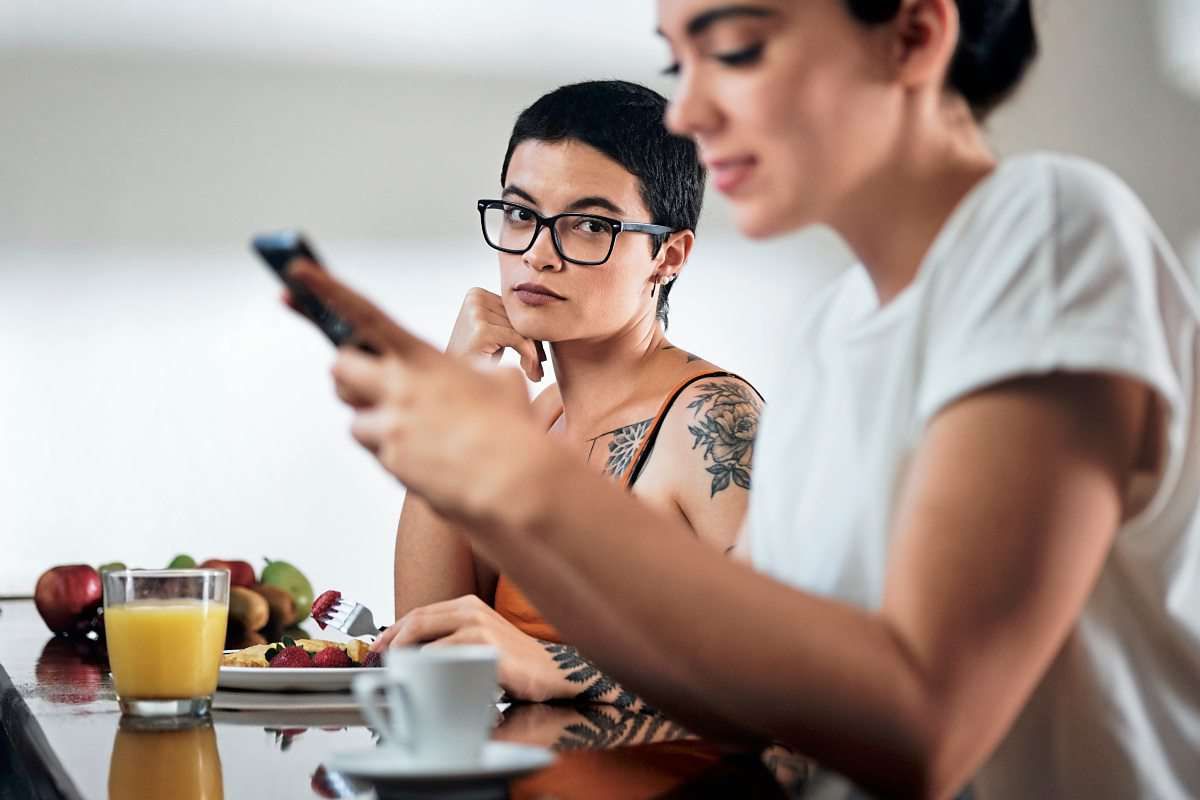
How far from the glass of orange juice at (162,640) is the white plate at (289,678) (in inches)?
5.2

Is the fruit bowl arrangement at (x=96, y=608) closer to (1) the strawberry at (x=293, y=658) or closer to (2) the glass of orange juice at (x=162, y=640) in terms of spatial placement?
(1) the strawberry at (x=293, y=658)

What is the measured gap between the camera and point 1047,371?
72 cm

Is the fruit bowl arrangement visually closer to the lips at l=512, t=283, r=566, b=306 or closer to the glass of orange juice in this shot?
the lips at l=512, t=283, r=566, b=306

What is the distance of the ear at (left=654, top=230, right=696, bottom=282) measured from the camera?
6.53 ft

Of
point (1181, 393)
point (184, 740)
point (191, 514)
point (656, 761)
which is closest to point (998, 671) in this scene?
point (1181, 393)

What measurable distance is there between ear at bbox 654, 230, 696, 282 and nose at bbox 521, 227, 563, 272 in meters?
0.18

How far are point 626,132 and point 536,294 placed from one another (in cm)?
26

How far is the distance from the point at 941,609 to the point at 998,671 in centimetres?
5

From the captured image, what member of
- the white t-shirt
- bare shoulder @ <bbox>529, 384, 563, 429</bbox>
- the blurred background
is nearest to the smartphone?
the white t-shirt

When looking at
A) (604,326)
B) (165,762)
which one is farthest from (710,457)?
(165,762)

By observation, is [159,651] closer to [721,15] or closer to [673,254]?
[721,15]

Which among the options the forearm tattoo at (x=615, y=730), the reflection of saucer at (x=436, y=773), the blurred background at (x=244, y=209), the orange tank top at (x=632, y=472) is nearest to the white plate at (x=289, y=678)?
the forearm tattoo at (x=615, y=730)

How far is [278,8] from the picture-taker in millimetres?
3869

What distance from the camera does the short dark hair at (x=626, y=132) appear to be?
1.89m
